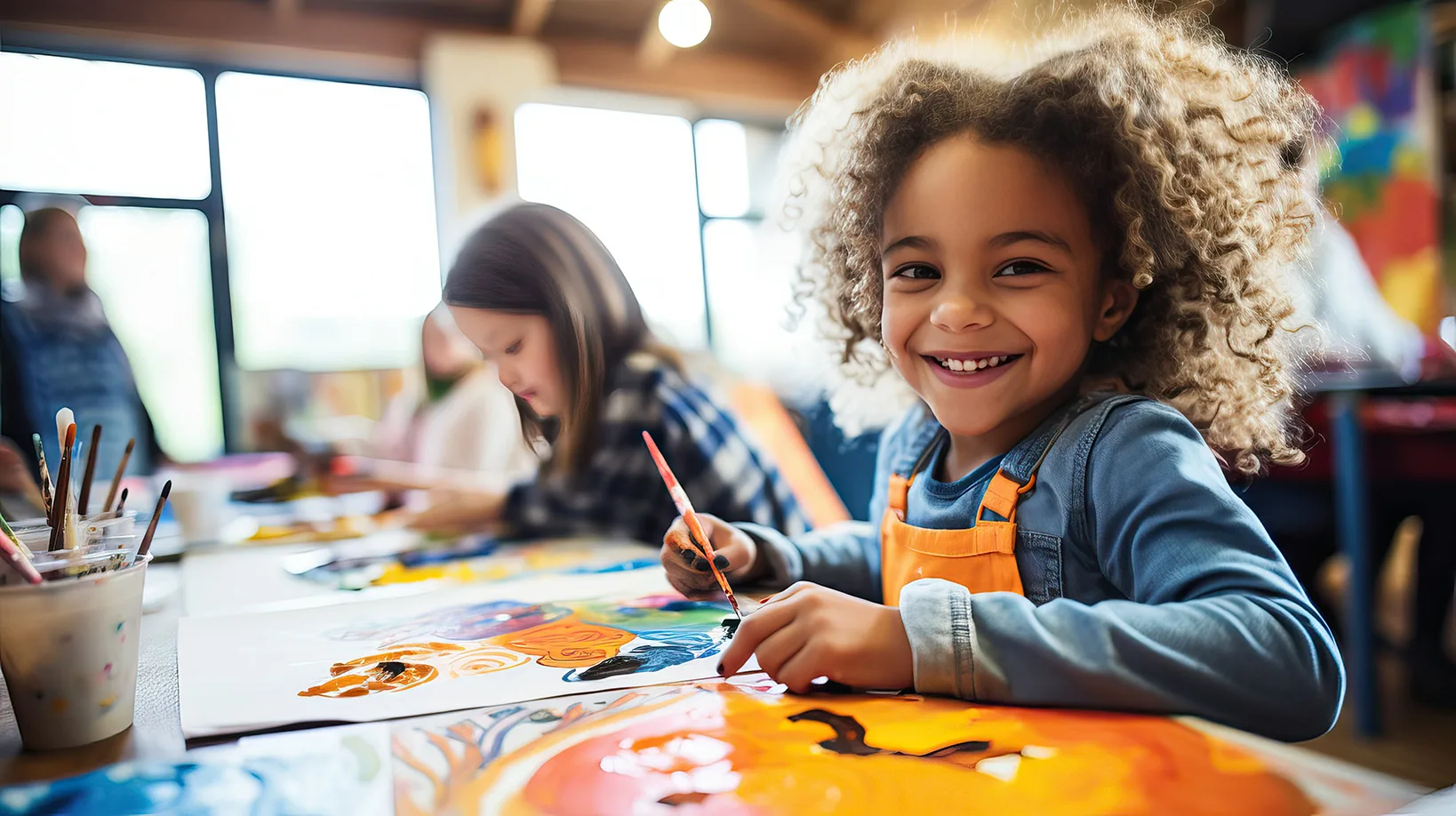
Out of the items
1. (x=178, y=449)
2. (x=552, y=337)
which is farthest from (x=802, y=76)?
(x=178, y=449)

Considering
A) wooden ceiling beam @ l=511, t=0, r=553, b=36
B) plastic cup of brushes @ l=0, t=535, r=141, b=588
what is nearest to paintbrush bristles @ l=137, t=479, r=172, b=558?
plastic cup of brushes @ l=0, t=535, r=141, b=588

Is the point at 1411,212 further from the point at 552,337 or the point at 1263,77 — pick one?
the point at 552,337

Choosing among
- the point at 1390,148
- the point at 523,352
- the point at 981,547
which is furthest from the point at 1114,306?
the point at 1390,148

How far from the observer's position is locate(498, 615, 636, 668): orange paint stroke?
479 mm

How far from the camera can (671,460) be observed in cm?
84

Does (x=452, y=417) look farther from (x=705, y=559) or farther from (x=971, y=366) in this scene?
(x=971, y=366)

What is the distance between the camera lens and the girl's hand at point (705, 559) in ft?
1.90

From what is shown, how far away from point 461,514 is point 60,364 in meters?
0.49

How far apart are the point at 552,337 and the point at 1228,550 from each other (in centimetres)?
57

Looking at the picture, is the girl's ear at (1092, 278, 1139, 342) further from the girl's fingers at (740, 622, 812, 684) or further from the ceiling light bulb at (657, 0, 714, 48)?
the ceiling light bulb at (657, 0, 714, 48)

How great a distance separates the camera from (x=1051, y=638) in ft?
1.20

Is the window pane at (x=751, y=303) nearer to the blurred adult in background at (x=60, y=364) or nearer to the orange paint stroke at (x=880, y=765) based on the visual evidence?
the orange paint stroke at (x=880, y=765)

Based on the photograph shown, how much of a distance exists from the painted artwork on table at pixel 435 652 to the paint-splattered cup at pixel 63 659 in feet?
0.13

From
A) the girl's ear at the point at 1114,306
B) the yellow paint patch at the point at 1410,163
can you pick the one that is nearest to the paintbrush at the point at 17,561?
the girl's ear at the point at 1114,306
